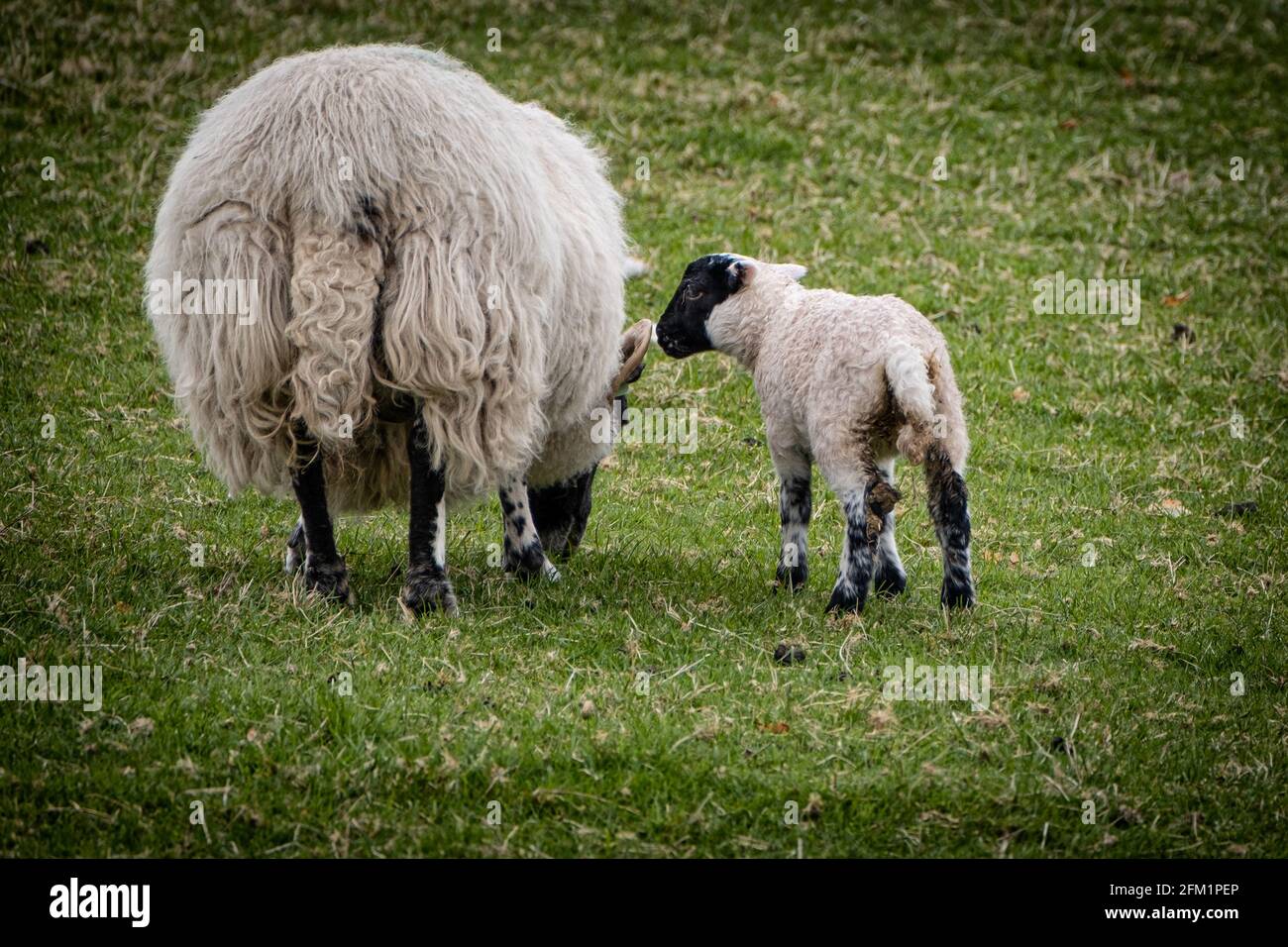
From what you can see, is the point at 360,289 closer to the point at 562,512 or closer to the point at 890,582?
the point at 562,512

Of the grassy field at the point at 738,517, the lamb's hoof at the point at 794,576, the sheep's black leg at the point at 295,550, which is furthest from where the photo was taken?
the lamb's hoof at the point at 794,576

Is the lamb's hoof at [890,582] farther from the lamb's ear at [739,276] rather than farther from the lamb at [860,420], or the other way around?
the lamb's ear at [739,276]

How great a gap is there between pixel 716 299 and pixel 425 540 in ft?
8.11

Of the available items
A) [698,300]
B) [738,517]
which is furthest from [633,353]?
[738,517]

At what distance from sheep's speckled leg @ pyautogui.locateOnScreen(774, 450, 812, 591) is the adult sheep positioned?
1.58m

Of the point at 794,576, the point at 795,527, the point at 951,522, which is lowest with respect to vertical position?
the point at 794,576

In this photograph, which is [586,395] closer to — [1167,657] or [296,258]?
[296,258]

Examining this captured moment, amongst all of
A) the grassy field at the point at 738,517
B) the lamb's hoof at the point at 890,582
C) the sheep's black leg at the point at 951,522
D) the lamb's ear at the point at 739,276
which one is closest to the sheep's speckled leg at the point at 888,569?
the lamb's hoof at the point at 890,582

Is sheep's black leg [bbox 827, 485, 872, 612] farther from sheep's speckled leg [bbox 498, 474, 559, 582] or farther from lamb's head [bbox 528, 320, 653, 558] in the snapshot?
lamb's head [bbox 528, 320, 653, 558]

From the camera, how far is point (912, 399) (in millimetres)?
6672

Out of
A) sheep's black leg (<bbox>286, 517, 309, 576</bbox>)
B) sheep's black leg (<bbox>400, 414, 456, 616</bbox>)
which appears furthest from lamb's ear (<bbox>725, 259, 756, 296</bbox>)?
sheep's black leg (<bbox>286, 517, 309, 576</bbox>)

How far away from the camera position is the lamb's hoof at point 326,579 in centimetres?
684

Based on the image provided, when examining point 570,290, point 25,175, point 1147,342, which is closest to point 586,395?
point 570,290

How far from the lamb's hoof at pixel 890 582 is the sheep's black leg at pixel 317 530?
2880mm
